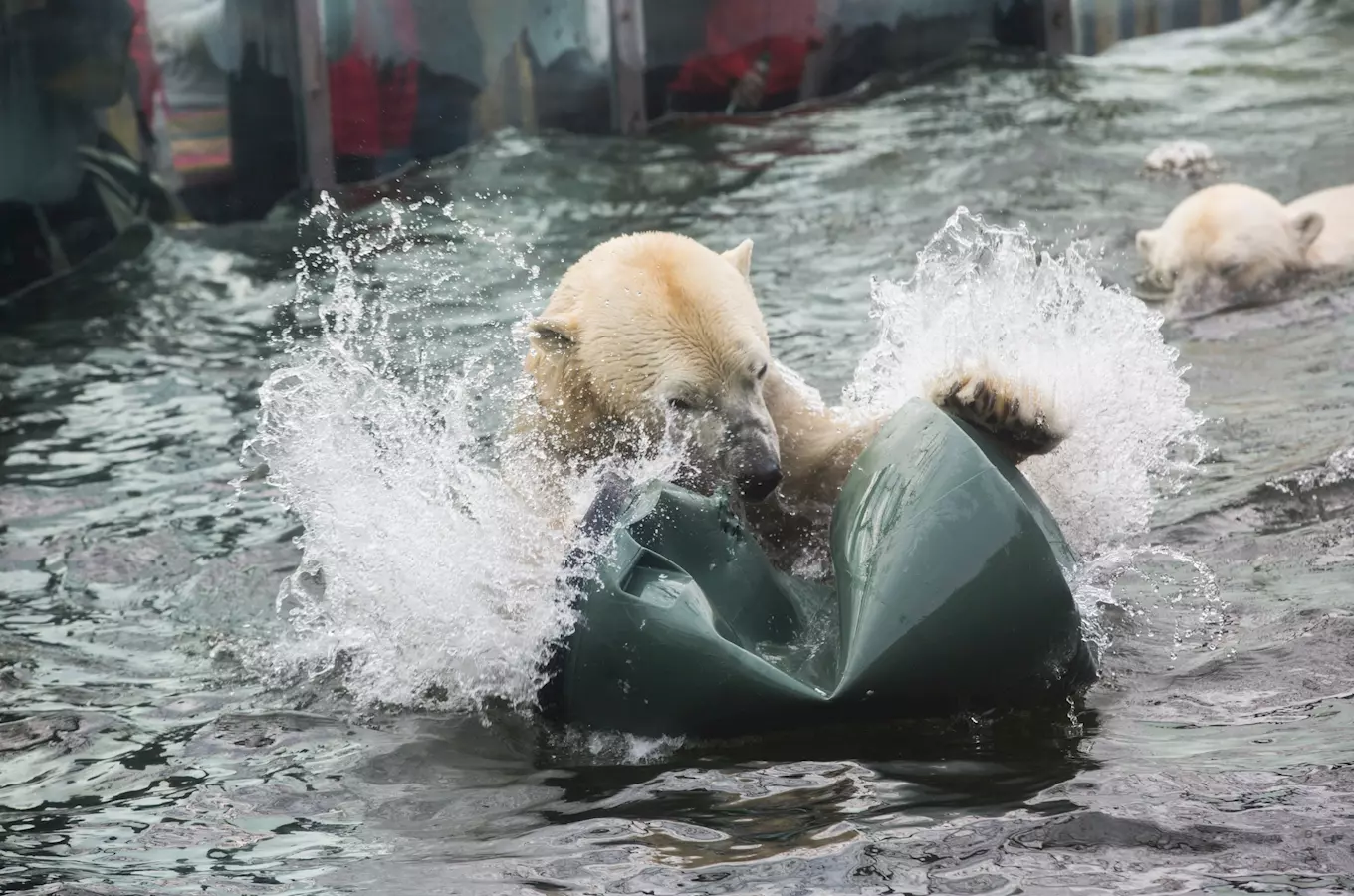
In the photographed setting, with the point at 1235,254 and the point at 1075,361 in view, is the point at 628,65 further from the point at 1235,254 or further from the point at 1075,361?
the point at 1075,361

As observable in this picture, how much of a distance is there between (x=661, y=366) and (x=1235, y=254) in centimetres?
478

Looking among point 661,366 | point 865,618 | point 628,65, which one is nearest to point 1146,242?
point 628,65

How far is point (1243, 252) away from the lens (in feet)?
24.5

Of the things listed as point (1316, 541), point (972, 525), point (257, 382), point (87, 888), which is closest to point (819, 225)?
point (257, 382)

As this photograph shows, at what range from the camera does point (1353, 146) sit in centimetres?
1009

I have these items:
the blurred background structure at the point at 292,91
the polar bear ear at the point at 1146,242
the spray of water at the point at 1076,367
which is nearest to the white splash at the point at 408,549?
the spray of water at the point at 1076,367

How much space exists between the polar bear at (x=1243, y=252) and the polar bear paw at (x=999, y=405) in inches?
174

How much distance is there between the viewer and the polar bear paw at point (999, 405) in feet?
10.1

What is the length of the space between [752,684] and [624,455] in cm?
102

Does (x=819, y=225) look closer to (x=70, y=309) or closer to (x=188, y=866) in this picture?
(x=70, y=309)

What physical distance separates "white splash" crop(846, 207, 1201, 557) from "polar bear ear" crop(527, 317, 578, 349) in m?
0.79

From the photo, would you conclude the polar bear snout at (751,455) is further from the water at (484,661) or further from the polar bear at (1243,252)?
the polar bear at (1243,252)

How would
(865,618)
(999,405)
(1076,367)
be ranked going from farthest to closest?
(1076,367) → (999,405) → (865,618)

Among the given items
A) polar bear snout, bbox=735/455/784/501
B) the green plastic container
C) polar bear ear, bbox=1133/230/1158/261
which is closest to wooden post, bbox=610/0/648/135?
polar bear ear, bbox=1133/230/1158/261
